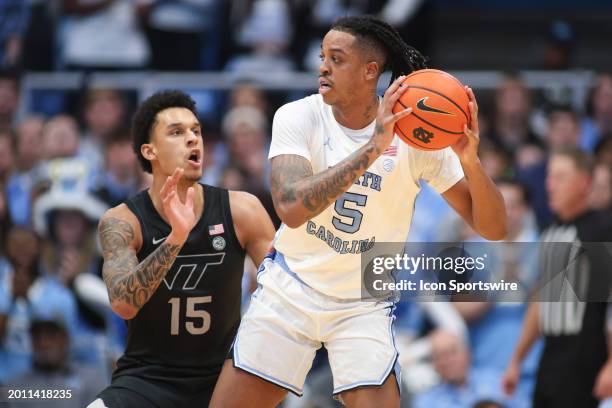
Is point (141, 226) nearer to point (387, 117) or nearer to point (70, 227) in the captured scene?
point (387, 117)

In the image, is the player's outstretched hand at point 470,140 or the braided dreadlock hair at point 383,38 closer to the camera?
the player's outstretched hand at point 470,140

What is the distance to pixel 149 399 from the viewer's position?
208 inches

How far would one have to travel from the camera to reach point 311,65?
1067cm

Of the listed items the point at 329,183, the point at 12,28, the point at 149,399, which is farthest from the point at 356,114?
the point at 12,28

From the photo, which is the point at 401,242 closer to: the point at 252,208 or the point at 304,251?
the point at 304,251

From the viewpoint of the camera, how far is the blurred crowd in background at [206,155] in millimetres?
8875

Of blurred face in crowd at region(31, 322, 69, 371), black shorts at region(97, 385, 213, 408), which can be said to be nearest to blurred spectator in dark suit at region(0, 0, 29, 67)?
blurred face in crowd at region(31, 322, 69, 371)

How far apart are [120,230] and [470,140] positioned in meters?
1.86

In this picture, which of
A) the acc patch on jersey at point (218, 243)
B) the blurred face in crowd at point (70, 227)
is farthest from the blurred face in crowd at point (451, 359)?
the acc patch on jersey at point (218, 243)

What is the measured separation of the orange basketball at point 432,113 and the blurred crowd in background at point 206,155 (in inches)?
154

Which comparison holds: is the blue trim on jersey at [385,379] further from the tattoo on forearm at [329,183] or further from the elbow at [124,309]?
the elbow at [124,309]

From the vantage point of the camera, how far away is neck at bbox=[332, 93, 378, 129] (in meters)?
5.03

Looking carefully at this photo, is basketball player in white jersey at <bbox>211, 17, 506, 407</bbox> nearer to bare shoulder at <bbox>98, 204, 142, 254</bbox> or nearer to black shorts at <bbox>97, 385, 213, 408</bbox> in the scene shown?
black shorts at <bbox>97, 385, 213, 408</bbox>

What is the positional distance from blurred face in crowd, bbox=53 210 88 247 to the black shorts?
461cm
